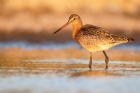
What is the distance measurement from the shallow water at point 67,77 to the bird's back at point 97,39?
0.45m

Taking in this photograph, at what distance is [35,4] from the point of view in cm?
1733

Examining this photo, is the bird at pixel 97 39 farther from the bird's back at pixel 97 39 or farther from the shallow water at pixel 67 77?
the shallow water at pixel 67 77

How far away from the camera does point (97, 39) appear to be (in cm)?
1223

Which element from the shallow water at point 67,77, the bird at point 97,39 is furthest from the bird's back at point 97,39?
the shallow water at point 67,77

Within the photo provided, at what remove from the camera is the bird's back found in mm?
12141

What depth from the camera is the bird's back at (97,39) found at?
39.8 feet

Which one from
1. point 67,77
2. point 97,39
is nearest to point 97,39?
point 97,39

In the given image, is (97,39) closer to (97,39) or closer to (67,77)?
(97,39)

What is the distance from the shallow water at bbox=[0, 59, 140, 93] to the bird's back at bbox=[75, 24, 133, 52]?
0.45 meters

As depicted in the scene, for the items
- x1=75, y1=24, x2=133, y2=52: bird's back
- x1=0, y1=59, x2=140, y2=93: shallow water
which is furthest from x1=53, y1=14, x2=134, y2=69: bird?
x1=0, y1=59, x2=140, y2=93: shallow water

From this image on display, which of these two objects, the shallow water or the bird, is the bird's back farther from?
the shallow water

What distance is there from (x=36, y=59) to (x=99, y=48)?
64.7 inches

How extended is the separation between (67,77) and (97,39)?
189 centimetres

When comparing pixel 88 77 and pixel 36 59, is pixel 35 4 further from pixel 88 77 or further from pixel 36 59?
pixel 88 77
